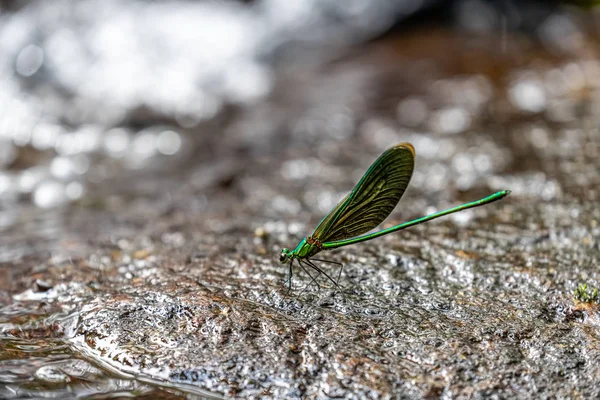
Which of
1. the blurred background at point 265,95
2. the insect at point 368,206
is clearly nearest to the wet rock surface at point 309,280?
the blurred background at point 265,95

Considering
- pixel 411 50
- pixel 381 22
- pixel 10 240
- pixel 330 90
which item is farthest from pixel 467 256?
pixel 381 22

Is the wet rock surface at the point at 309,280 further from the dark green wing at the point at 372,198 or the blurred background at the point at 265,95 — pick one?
the dark green wing at the point at 372,198

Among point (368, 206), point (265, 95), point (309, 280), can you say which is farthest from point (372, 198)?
point (265, 95)

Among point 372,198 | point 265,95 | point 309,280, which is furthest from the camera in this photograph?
point 265,95

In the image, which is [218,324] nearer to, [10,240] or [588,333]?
[588,333]

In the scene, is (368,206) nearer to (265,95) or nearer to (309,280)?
(309,280)

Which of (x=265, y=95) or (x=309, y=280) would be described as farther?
(x=265, y=95)

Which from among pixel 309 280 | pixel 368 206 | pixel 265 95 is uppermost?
pixel 368 206
